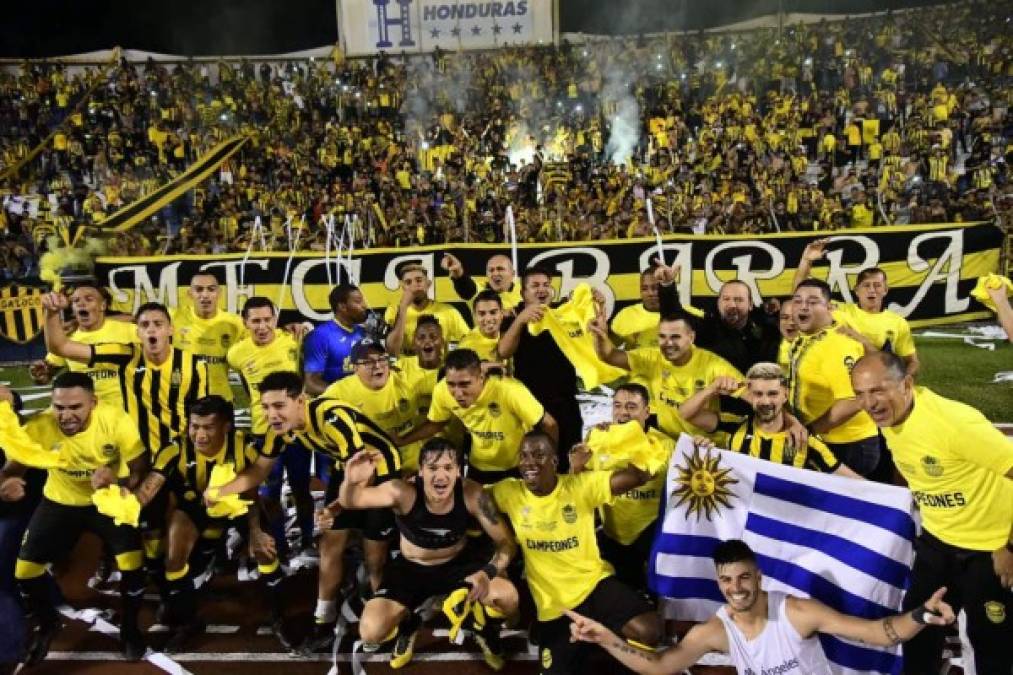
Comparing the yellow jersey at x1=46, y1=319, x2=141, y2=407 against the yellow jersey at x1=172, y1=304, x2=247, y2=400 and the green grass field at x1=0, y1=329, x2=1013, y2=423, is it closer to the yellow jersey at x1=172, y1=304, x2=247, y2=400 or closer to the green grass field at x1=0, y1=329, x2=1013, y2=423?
the yellow jersey at x1=172, y1=304, x2=247, y2=400

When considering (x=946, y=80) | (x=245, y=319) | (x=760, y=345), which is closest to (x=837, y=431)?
(x=760, y=345)

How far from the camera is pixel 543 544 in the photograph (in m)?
4.60

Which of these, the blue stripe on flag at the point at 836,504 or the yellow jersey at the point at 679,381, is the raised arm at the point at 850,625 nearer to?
the blue stripe on flag at the point at 836,504

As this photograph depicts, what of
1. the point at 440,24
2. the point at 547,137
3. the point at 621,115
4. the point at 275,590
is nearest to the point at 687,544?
the point at 275,590

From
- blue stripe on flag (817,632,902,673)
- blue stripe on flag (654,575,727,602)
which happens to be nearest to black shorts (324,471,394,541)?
blue stripe on flag (654,575,727,602)

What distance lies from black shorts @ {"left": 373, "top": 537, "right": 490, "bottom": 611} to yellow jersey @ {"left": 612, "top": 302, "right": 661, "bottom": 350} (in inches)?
95.3

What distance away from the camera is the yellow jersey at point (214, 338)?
6898mm

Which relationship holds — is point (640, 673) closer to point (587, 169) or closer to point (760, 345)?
point (760, 345)

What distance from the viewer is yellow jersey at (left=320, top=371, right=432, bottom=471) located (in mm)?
5781

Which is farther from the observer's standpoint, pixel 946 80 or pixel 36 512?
pixel 946 80

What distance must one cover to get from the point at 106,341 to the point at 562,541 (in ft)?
14.5

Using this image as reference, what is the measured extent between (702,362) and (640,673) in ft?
7.26

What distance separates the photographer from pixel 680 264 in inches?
397

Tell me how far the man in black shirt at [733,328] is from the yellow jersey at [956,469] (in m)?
2.07
